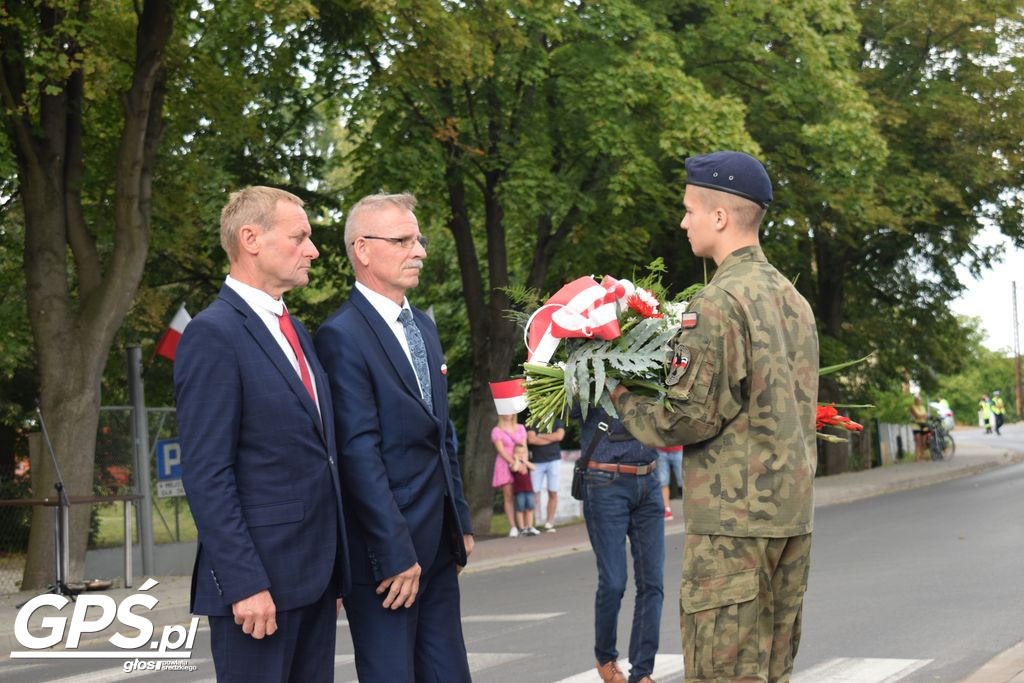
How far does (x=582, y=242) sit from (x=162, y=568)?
9.27m

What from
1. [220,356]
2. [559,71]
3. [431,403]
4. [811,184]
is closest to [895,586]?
[431,403]

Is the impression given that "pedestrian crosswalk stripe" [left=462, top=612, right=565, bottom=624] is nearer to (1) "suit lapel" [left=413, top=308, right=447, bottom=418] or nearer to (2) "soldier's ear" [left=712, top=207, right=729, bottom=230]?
(1) "suit lapel" [left=413, top=308, right=447, bottom=418]

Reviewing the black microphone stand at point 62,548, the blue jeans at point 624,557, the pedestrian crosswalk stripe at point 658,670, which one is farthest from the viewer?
the black microphone stand at point 62,548

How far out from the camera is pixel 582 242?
23.0 m

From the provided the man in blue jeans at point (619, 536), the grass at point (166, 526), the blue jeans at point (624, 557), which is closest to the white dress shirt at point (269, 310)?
the man in blue jeans at point (619, 536)

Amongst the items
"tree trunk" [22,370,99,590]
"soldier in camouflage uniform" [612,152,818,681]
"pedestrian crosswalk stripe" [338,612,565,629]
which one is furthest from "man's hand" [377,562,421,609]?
"tree trunk" [22,370,99,590]

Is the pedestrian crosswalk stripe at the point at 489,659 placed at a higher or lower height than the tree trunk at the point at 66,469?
lower

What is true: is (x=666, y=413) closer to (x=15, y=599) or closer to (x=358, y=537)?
(x=358, y=537)

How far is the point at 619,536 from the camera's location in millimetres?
7199

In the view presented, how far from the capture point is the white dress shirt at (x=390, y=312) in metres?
4.79

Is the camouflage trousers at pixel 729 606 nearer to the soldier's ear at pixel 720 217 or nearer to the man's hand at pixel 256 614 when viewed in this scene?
the soldier's ear at pixel 720 217

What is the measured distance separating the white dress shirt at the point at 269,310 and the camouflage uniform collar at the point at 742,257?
1.36 metres

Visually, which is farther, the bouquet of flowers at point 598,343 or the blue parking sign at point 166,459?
the blue parking sign at point 166,459

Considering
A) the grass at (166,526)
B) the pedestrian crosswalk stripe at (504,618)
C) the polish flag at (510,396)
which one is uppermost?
the polish flag at (510,396)
